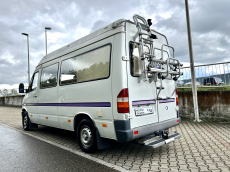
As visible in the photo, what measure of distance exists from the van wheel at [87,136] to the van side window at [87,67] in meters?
1.03

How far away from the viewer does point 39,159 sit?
415 cm

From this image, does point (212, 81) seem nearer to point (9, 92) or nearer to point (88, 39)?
point (88, 39)

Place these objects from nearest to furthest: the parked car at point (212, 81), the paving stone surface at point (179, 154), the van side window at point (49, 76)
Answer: the paving stone surface at point (179, 154)
the van side window at point (49, 76)
the parked car at point (212, 81)

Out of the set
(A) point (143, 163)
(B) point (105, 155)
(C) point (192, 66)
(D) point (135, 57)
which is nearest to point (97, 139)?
(B) point (105, 155)

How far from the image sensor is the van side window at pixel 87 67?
4.05 m

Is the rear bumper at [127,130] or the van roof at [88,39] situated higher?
the van roof at [88,39]

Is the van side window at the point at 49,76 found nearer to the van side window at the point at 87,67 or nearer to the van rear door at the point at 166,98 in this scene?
the van side window at the point at 87,67

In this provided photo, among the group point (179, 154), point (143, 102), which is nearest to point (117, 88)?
point (143, 102)

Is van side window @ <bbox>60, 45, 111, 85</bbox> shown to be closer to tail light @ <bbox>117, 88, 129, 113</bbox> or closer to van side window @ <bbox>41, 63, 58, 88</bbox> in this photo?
van side window @ <bbox>41, 63, 58, 88</bbox>

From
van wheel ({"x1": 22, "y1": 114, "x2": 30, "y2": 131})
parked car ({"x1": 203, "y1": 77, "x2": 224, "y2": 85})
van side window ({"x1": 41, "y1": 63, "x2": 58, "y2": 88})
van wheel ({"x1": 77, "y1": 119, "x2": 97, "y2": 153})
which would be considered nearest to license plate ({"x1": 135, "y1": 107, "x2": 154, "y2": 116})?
van wheel ({"x1": 77, "y1": 119, "x2": 97, "y2": 153})

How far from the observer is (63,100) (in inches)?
202

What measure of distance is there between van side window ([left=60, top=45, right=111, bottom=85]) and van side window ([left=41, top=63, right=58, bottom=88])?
43cm

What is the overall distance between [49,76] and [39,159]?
2.57 m

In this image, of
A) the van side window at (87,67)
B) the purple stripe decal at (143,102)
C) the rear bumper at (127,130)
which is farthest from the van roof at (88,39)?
the rear bumper at (127,130)
